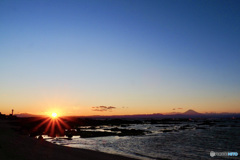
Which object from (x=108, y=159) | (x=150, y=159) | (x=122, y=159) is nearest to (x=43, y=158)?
(x=108, y=159)

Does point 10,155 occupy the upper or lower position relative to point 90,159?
upper

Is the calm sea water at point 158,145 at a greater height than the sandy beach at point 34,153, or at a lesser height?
lesser

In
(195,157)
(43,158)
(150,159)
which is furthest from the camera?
(195,157)

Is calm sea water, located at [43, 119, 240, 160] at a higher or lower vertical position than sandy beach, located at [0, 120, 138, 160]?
lower

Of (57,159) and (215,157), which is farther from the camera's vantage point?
(215,157)

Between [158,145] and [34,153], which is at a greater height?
[34,153]

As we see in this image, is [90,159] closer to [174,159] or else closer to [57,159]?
[57,159]

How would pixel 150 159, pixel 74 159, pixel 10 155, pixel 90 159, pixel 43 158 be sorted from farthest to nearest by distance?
pixel 150 159
pixel 90 159
pixel 74 159
pixel 43 158
pixel 10 155

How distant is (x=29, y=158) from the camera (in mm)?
14141

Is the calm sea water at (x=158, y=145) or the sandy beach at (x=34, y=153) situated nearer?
the sandy beach at (x=34, y=153)

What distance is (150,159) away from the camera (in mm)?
23141

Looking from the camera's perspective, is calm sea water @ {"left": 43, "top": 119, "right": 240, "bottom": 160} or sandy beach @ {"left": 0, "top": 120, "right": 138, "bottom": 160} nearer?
sandy beach @ {"left": 0, "top": 120, "right": 138, "bottom": 160}

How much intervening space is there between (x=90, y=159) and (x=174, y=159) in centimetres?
994

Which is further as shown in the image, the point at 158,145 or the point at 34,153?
the point at 158,145
